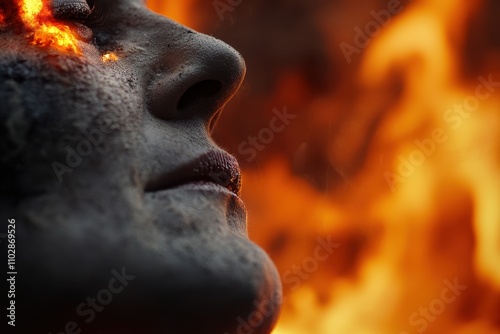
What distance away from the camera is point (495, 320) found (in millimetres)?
3164

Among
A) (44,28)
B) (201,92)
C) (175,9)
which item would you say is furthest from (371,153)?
(44,28)

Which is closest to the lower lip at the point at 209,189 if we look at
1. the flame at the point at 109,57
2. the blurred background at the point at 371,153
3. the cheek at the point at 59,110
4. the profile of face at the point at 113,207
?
the profile of face at the point at 113,207

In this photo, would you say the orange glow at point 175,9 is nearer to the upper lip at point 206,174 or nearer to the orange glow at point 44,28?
the orange glow at point 44,28

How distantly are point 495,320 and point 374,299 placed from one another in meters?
0.56

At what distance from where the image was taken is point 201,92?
126 cm

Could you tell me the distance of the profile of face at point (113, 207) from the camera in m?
1.04

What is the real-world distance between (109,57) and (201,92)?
178 millimetres

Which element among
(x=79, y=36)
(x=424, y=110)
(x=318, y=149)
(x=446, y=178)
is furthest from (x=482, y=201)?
(x=79, y=36)

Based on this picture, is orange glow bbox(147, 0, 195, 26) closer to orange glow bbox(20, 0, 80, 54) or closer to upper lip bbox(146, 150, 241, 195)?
orange glow bbox(20, 0, 80, 54)

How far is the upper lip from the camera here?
113 centimetres

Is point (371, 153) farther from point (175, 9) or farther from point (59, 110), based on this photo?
point (59, 110)

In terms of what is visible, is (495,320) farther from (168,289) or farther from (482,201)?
(168,289)

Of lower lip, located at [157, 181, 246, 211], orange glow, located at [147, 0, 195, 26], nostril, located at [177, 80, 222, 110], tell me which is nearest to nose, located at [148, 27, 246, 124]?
nostril, located at [177, 80, 222, 110]

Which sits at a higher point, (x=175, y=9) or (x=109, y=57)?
(x=109, y=57)
